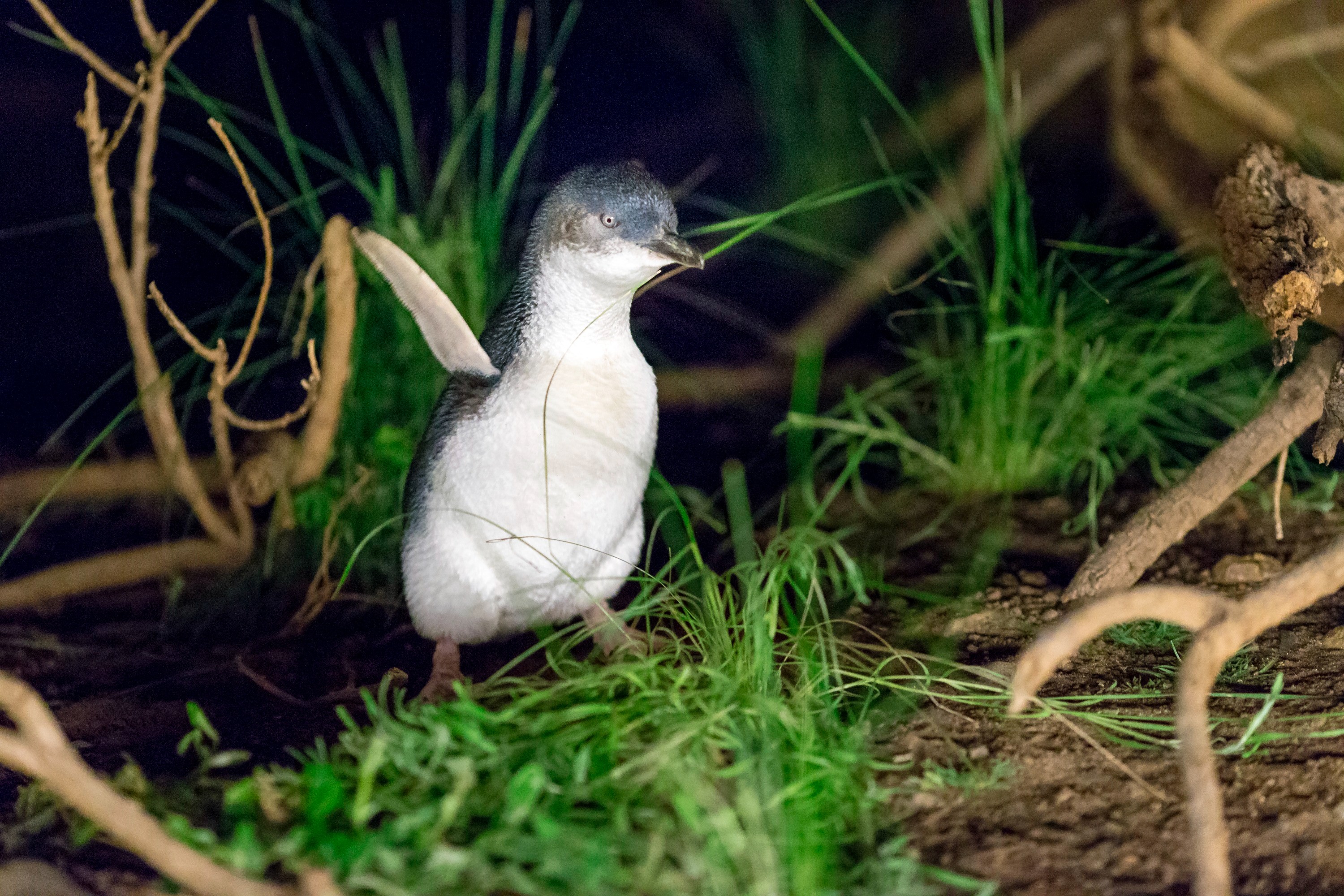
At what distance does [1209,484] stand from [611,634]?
4.81 feet

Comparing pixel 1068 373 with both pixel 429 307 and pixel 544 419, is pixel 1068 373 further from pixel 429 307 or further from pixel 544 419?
pixel 429 307

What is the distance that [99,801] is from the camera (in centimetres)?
155

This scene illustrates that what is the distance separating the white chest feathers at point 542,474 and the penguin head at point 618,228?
72mm

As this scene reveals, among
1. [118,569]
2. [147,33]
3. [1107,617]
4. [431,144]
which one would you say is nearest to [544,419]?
[1107,617]

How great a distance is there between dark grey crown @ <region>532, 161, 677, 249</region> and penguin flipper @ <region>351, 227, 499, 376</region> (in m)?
0.28

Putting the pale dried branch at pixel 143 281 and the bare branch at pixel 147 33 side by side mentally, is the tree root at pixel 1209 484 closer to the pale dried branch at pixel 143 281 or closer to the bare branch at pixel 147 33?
the pale dried branch at pixel 143 281

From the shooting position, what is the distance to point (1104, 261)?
372cm

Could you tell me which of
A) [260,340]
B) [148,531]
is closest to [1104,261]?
[260,340]

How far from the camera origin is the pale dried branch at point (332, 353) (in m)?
2.86

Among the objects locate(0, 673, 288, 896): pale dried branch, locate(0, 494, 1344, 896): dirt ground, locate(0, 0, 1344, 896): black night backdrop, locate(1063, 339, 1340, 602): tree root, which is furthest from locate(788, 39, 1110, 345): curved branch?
locate(0, 673, 288, 896): pale dried branch

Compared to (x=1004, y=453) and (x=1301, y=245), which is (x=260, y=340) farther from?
(x=1301, y=245)

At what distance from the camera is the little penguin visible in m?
2.31

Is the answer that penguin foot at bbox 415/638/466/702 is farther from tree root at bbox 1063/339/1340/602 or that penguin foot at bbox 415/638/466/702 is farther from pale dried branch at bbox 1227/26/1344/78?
pale dried branch at bbox 1227/26/1344/78

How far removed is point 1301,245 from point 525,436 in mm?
1678
